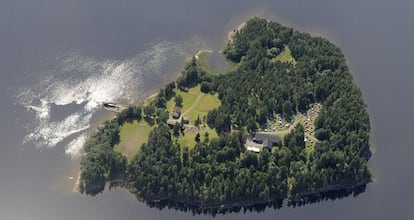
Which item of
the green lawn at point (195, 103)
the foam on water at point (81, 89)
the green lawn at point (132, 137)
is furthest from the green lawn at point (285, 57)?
the green lawn at point (132, 137)

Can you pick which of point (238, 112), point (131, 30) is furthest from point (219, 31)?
point (238, 112)

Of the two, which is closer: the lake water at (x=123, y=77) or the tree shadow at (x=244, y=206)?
the tree shadow at (x=244, y=206)

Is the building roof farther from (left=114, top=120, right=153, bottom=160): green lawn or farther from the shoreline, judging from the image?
the shoreline

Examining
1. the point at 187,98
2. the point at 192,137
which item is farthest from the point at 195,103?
the point at 192,137

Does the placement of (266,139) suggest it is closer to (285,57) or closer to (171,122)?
(171,122)

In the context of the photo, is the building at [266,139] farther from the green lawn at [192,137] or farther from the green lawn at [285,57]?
the green lawn at [285,57]

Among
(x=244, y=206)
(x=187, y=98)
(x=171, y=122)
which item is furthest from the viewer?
(x=187, y=98)

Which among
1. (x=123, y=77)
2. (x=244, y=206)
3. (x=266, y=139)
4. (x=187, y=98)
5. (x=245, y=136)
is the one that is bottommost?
(x=244, y=206)
